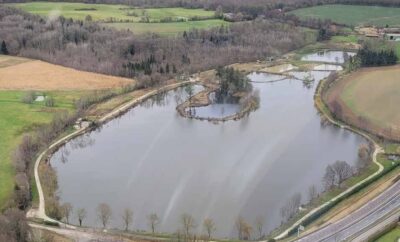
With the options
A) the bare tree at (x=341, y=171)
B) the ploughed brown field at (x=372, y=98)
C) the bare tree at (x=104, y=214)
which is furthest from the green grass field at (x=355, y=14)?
the bare tree at (x=104, y=214)

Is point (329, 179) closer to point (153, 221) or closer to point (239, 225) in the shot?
point (239, 225)

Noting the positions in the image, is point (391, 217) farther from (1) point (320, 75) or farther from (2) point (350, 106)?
(1) point (320, 75)

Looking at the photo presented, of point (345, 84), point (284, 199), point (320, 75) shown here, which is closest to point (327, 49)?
point (320, 75)

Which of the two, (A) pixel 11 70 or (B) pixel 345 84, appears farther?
Result: (A) pixel 11 70

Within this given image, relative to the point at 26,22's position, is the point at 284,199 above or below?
below

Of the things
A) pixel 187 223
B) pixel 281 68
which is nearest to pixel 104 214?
pixel 187 223

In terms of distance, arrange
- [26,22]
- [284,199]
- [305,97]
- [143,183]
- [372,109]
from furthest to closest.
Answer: [26,22]
[305,97]
[372,109]
[143,183]
[284,199]
